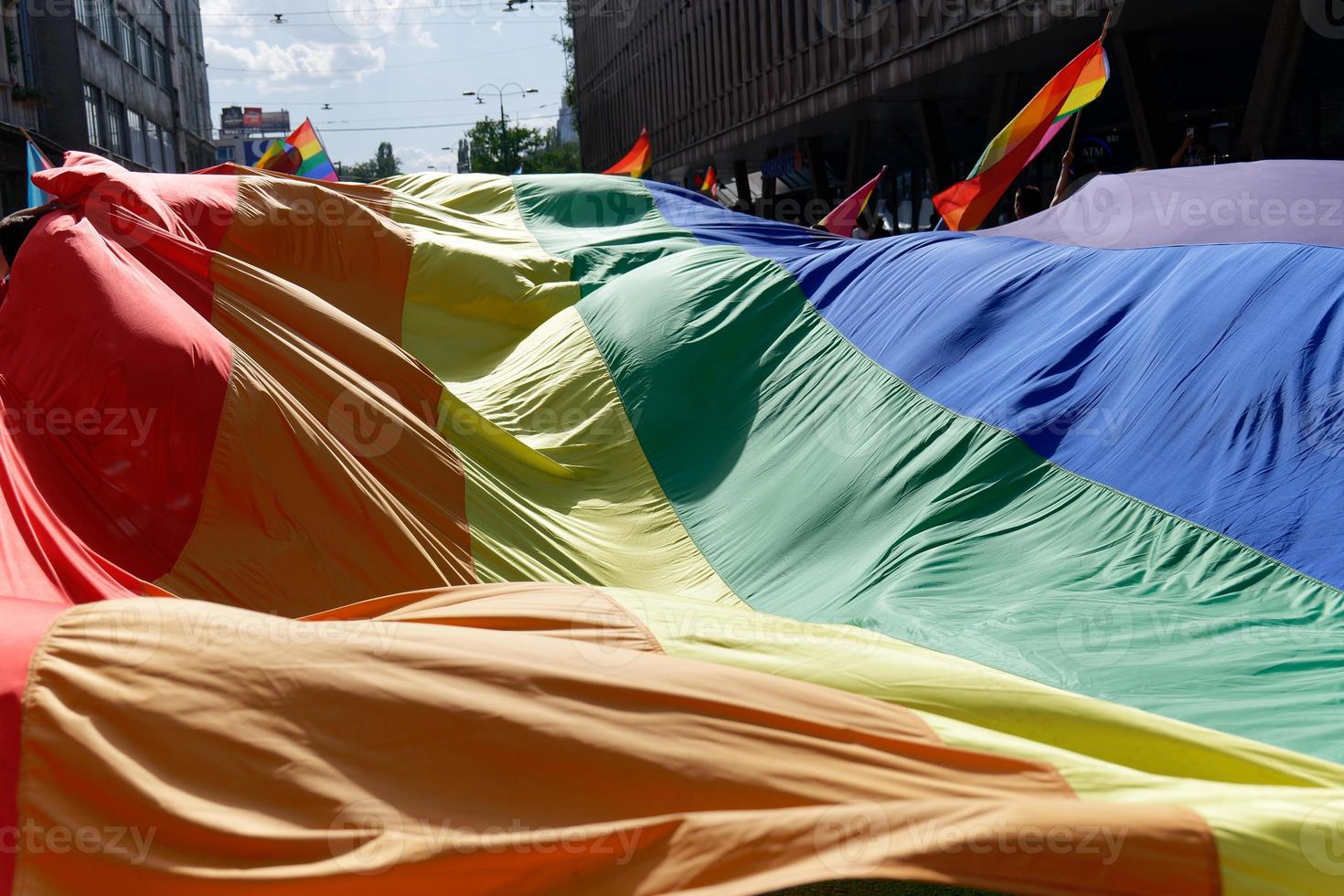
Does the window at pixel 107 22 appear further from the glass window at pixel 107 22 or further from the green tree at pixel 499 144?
the green tree at pixel 499 144

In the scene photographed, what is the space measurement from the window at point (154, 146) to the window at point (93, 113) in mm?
6743

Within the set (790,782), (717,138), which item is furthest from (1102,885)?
(717,138)

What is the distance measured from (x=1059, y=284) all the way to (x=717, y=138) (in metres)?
23.0

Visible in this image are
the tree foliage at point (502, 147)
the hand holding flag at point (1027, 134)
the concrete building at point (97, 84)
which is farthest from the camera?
the tree foliage at point (502, 147)

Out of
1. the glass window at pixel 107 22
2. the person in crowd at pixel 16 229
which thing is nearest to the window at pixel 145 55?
the glass window at pixel 107 22

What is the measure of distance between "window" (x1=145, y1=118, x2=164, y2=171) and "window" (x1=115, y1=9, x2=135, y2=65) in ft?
8.72

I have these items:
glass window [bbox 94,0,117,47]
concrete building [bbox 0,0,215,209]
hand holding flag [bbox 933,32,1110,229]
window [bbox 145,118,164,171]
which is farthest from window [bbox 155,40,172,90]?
hand holding flag [bbox 933,32,1110,229]

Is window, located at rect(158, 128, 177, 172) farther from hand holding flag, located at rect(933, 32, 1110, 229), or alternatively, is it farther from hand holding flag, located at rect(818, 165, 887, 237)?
hand holding flag, located at rect(933, 32, 1110, 229)

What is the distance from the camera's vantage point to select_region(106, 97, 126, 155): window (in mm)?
30125

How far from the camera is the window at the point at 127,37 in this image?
32.1 meters

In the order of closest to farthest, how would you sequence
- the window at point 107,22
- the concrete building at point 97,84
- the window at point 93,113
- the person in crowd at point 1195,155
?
the person in crowd at point 1195,155 → the concrete building at point 97,84 → the window at point 93,113 → the window at point 107,22

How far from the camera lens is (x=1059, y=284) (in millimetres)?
4039

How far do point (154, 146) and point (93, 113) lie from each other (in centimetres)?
900

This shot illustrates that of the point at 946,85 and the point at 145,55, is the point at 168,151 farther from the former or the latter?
the point at 946,85
